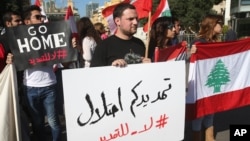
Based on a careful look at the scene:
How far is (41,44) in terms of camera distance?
3.95m

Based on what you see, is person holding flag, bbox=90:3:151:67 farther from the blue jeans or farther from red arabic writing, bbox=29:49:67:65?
the blue jeans

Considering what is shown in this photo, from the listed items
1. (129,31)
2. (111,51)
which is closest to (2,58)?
(111,51)

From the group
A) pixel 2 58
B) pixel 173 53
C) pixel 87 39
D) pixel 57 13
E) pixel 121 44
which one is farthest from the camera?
pixel 57 13

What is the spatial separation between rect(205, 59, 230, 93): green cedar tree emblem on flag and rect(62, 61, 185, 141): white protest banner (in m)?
0.95

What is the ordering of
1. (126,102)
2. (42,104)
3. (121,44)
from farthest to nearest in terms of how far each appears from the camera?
(42,104)
(121,44)
(126,102)

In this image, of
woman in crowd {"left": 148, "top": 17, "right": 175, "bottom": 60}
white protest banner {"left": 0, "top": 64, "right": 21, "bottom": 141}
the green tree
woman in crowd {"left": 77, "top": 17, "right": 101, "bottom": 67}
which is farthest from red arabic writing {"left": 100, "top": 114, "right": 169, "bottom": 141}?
the green tree

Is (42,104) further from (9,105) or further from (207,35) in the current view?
(207,35)

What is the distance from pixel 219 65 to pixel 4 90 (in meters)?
2.62

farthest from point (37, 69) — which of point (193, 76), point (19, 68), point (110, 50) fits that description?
point (193, 76)

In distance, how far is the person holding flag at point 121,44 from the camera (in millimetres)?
3459

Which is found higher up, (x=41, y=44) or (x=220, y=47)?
(x=41, y=44)

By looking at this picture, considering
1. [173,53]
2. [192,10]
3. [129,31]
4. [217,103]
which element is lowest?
[217,103]

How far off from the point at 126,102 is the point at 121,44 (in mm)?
563

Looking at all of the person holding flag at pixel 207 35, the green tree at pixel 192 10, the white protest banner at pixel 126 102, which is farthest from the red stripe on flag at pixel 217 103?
the green tree at pixel 192 10
